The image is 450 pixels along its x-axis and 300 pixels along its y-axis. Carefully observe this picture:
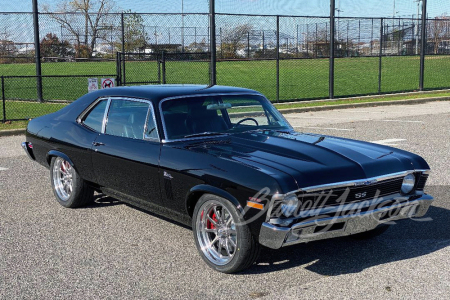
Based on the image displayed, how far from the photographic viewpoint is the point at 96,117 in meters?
6.49

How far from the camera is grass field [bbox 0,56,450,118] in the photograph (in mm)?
23047

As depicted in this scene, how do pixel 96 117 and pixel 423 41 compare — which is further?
pixel 423 41

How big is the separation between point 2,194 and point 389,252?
4.74 metres

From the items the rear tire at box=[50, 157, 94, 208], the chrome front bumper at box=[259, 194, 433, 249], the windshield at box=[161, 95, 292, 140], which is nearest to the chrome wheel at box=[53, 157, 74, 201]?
the rear tire at box=[50, 157, 94, 208]

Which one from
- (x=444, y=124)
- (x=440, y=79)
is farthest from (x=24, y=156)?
(x=440, y=79)

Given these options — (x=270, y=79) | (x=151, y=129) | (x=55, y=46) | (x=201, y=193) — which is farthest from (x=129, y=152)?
(x=270, y=79)

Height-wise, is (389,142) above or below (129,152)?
below

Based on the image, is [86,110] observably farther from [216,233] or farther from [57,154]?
[216,233]

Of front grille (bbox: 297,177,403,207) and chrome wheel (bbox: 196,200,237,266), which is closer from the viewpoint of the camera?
front grille (bbox: 297,177,403,207)

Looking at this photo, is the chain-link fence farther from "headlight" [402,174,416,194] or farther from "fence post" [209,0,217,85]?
Answer: "headlight" [402,174,416,194]

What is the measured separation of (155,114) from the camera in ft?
18.7

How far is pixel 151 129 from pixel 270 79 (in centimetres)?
2526

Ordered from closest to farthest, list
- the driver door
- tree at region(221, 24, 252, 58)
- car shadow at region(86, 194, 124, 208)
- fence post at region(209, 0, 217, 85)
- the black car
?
the black car
the driver door
car shadow at region(86, 194, 124, 208)
fence post at region(209, 0, 217, 85)
tree at region(221, 24, 252, 58)

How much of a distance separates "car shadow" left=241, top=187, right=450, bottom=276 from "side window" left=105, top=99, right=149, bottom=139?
5.59ft
